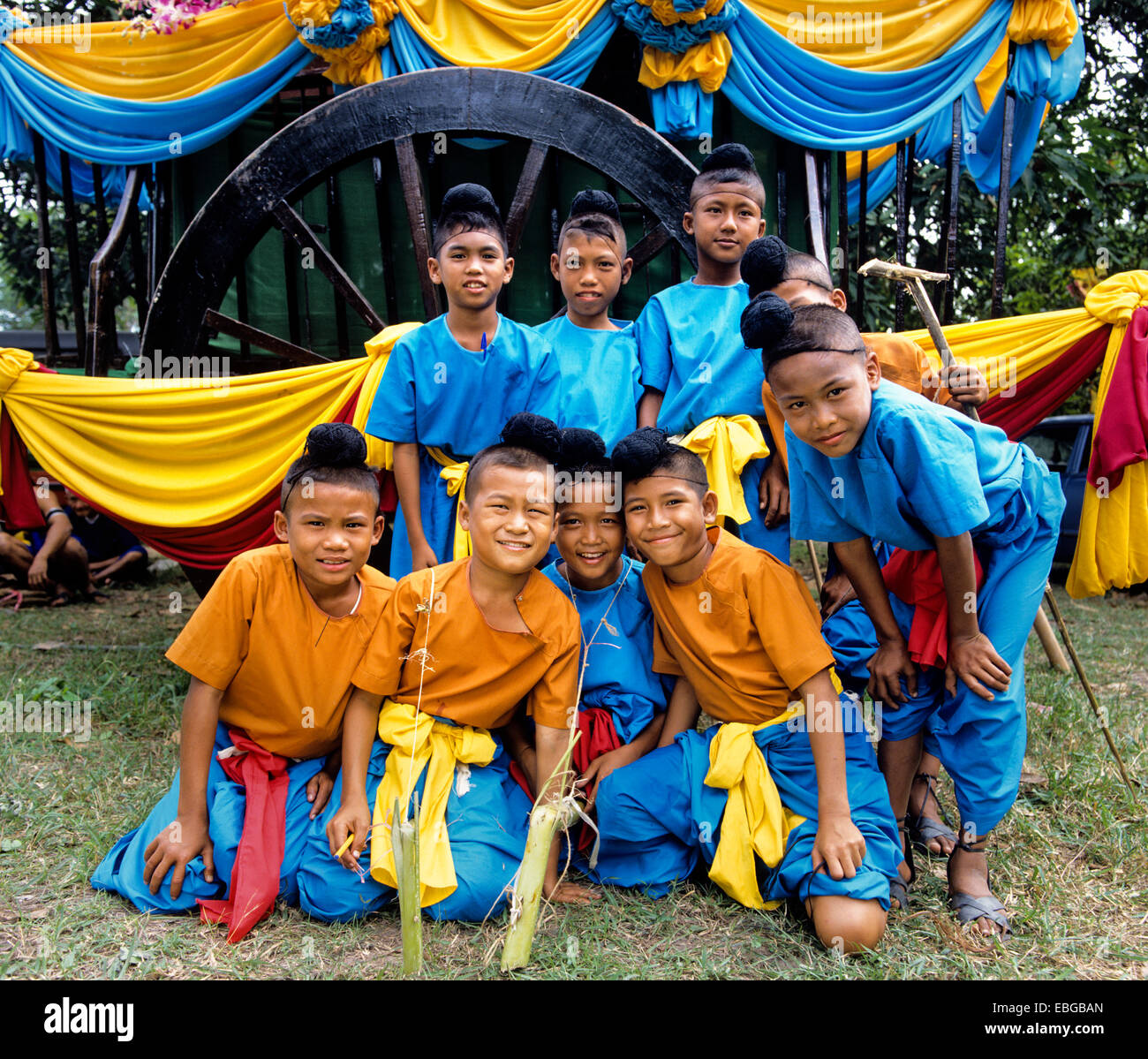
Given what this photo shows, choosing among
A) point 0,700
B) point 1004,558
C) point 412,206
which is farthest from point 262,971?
point 412,206

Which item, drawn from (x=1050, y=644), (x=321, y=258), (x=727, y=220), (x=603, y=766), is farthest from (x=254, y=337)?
(x=1050, y=644)

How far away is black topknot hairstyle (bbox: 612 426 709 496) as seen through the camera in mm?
2268

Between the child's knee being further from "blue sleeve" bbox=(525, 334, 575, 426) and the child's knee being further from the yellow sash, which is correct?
"blue sleeve" bbox=(525, 334, 575, 426)

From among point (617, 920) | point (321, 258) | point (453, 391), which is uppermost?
point (321, 258)

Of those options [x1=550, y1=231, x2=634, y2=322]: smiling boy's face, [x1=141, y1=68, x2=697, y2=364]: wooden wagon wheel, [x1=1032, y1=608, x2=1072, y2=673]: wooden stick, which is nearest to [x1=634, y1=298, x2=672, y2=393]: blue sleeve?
[x1=550, y1=231, x2=634, y2=322]: smiling boy's face

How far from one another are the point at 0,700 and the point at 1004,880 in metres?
3.83

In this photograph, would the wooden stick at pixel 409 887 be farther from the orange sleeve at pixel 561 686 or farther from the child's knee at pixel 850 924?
the child's knee at pixel 850 924

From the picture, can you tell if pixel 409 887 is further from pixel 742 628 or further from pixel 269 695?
pixel 742 628

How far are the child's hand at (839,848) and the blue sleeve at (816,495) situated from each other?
0.68 m

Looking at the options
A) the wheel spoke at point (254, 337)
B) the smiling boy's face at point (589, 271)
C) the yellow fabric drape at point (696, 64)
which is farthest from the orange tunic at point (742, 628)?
the yellow fabric drape at point (696, 64)

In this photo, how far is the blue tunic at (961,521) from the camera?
2.04 m

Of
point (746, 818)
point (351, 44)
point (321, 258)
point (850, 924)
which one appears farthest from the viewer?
point (351, 44)

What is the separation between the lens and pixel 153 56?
4.28 metres

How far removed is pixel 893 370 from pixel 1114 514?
972mm
